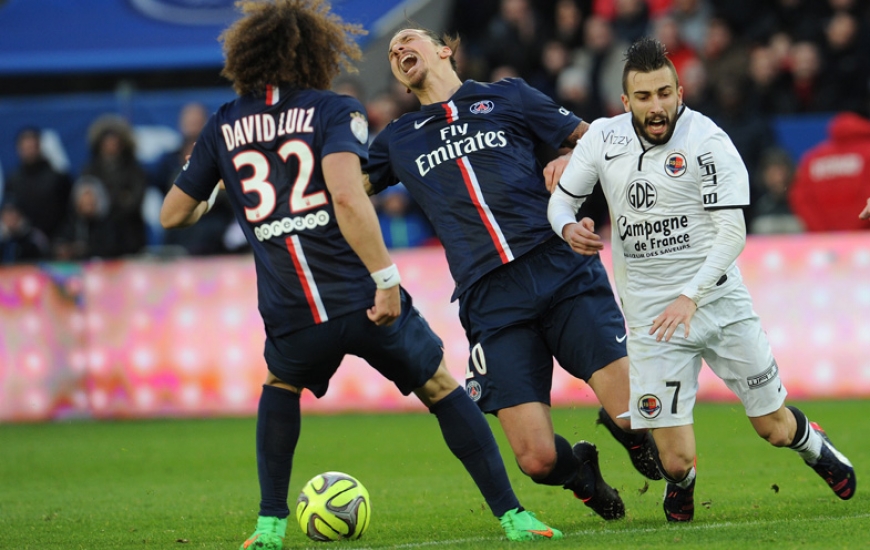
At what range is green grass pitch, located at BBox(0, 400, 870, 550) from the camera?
612cm

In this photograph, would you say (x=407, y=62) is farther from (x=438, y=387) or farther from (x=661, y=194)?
(x=438, y=387)

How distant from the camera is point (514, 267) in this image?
639cm

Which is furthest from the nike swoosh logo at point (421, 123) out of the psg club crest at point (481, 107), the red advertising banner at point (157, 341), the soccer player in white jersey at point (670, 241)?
the red advertising banner at point (157, 341)

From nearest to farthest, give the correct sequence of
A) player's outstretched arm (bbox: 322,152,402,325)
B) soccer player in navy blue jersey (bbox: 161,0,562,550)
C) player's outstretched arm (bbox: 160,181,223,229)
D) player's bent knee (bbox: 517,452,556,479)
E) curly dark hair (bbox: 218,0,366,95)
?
1. player's outstretched arm (bbox: 322,152,402,325)
2. soccer player in navy blue jersey (bbox: 161,0,562,550)
3. curly dark hair (bbox: 218,0,366,95)
4. player's outstretched arm (bbox: 160,181,223,229)
5. player's bent knee (bbox: 517,452,556,479)

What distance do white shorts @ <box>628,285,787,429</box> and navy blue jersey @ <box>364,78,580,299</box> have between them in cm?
80

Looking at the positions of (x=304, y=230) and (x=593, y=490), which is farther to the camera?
(x=593, y=490)

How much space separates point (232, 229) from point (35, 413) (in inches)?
102

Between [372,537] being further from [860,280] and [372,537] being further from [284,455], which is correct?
[860,280]

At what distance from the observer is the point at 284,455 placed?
6004mm

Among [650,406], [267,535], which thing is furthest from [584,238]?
[267,535]

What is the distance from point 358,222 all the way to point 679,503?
2138 mm

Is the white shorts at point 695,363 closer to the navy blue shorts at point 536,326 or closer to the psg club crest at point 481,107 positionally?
the navy blue shorts at point 536,326

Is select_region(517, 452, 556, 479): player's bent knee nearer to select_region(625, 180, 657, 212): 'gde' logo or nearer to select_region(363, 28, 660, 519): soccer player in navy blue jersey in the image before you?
select_region(363, 28, 660, 519): soccer player in navy blue jersey

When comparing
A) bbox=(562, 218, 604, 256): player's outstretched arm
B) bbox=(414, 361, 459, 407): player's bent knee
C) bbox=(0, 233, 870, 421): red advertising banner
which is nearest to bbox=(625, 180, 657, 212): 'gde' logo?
bbox=(562, 218, 604, 256): player's outstretched arm
